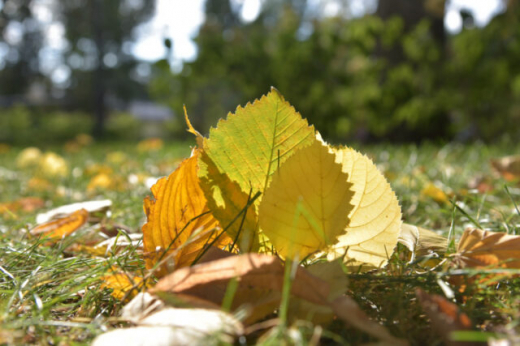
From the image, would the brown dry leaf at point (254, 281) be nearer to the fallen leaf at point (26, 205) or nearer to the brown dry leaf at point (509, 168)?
the fallen leaf at point (26, 205)

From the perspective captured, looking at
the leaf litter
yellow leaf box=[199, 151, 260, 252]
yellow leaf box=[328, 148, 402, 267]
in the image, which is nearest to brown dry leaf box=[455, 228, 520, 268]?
the leaf litter

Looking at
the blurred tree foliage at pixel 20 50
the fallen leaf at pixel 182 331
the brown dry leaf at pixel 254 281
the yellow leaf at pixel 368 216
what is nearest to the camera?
the fallen leaf at pixel 182 331

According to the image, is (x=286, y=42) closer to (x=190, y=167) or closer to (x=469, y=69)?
(x=469, y=69)

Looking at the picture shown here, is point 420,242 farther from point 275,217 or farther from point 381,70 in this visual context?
point 381,70

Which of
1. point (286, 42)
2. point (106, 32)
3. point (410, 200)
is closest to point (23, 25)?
point (106, 32)

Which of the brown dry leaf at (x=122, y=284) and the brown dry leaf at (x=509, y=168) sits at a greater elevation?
the brown dry leaf at (x=122, y=284)

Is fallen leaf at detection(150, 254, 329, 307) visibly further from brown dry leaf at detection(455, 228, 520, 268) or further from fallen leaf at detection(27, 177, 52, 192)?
fallen leaf at detection(27, 177, 52, 192)

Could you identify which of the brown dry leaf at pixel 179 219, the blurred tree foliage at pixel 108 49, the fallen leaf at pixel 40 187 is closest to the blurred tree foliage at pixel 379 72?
the fallen leaf at pixel 40 187
